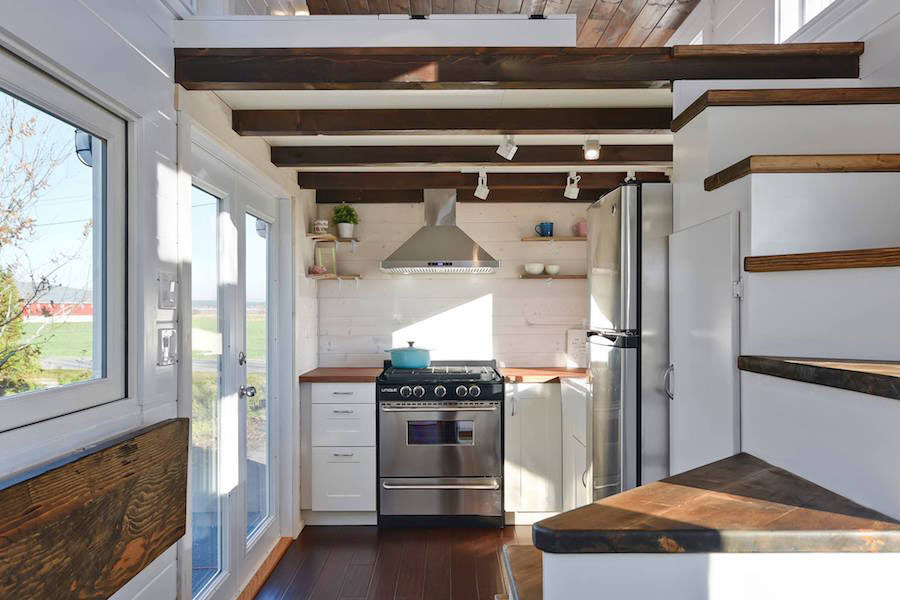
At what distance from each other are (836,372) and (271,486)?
3.10 meters

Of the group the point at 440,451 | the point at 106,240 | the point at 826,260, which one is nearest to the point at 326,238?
the point at 440,451

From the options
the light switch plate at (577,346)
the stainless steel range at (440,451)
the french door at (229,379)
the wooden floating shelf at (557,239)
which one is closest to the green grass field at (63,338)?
the french door at (229,379)

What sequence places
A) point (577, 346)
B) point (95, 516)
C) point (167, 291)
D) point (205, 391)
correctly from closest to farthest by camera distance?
point (95, 516) → point (167, 291) → point (205, 391) → point (577, 346)

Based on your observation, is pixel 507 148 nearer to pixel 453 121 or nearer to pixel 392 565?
pixel 453 121

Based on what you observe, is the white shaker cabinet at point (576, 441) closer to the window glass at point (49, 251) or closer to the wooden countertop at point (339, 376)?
the wooden countertop at point (339, 376)

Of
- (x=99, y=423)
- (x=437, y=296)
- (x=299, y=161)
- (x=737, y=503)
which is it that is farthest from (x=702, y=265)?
(x=437, y=296)

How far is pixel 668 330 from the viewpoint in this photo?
2.52 metres

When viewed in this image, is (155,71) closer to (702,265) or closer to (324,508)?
(702,265)

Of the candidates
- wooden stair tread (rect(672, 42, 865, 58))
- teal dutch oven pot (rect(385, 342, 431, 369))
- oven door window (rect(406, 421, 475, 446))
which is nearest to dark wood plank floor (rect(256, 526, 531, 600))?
oven door window (rect(406, 421, 475, 446))

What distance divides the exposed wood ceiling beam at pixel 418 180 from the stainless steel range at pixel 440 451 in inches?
51.0

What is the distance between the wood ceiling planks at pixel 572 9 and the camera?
2.62 metres

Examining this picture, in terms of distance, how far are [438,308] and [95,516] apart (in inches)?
128

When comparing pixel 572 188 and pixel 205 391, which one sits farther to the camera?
pixel 572 188

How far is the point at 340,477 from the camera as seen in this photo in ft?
12.7
